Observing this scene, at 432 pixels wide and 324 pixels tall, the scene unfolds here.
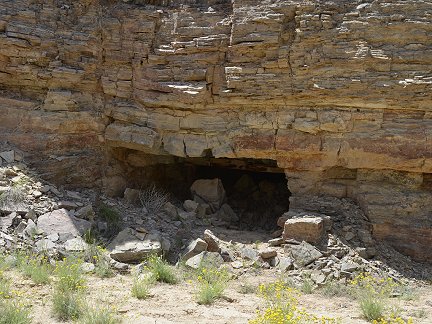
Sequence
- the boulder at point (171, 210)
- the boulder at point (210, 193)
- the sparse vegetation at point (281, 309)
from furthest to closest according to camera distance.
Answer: the boulder at point (210, 193) → the boulder at point (171, 210) → the sparse vegetation at point (281, 309)

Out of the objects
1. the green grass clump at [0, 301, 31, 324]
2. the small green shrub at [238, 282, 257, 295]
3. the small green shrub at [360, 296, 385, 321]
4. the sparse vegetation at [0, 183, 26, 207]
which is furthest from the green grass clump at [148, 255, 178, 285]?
the sparse vegetation at [0, 183, 26, 207]

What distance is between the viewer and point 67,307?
6191 mm

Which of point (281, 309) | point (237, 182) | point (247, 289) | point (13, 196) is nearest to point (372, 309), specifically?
point (281, 309)

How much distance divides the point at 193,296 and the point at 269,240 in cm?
234

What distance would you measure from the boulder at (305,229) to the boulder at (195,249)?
140cm

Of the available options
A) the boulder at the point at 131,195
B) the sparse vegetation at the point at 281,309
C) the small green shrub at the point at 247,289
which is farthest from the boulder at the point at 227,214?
the sparse vegetation at the point at 281,309

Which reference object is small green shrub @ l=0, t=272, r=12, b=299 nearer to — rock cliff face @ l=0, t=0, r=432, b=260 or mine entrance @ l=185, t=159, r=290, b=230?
rock cliff face @ l=0, t=0, r=432, b=260

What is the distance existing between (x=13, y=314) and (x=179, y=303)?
208 cm

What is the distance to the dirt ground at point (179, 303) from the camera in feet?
20.7

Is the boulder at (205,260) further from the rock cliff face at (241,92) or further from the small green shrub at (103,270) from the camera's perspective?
the rock cliff face at (241,92)

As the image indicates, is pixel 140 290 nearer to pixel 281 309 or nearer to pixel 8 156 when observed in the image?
pixel 281 309

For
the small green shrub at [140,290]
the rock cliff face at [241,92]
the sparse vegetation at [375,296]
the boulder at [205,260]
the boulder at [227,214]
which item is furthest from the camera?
the boulder at [227,214]

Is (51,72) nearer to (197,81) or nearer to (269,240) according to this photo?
(197,81)

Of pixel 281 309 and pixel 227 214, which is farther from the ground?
pixel 281 309
